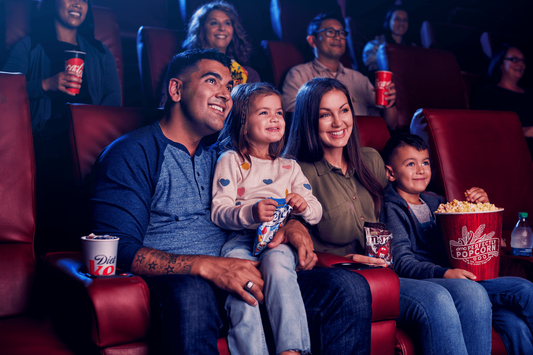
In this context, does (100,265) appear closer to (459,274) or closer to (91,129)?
(91,129)

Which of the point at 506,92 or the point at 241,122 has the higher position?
the point at 506,92

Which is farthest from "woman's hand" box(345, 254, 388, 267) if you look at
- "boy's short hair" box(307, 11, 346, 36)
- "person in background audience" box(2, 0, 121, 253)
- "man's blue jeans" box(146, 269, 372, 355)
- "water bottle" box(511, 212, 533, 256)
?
"boy's short hair" box(307, 11, 346, 36)

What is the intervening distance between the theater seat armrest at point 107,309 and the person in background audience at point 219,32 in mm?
1637

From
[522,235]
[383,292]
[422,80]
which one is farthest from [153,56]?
[522,235]

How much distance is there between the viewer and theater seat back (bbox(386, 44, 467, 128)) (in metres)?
2.51

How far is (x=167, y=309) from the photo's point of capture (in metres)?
0.96

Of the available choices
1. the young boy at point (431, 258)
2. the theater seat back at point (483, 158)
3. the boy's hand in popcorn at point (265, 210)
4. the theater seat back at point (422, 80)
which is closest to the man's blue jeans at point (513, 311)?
the young boy at point (431, 258)

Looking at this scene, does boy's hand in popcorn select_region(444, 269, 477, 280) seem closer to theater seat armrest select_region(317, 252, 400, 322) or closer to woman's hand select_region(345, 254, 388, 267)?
woman's hand select_region(345, 254, 388, 267)

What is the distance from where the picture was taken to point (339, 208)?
1.56 metres

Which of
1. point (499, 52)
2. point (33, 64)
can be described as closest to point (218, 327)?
point (33, 64)

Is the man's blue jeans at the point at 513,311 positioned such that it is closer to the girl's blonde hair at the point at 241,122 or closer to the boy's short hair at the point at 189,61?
the girl's blonde hair at the point at 241,122

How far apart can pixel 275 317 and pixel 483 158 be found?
133 cm

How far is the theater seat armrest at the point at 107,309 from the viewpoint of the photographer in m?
0.88

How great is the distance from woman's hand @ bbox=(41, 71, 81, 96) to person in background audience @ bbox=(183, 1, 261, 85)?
75 cm
